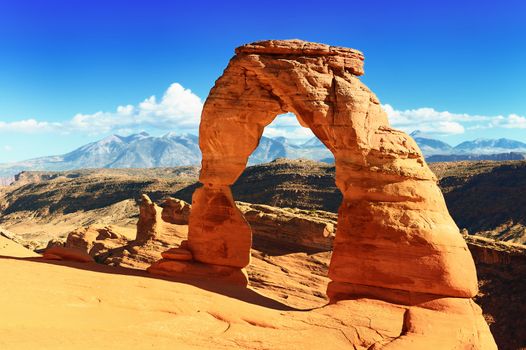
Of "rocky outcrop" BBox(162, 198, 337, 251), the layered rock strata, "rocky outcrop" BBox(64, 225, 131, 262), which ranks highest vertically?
the layered rock strata

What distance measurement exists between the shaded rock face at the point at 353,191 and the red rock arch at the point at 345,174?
32 mm

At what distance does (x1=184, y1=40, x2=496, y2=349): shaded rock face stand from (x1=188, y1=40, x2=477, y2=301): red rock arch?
1.3 inches

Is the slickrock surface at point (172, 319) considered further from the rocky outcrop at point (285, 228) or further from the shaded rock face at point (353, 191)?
the rocky outcrop at point (285, 228)

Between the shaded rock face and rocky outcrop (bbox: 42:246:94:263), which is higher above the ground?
the shaded rock face

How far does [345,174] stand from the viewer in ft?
48.4

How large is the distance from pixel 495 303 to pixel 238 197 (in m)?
43.0

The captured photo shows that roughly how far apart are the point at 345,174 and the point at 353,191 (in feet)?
2.01

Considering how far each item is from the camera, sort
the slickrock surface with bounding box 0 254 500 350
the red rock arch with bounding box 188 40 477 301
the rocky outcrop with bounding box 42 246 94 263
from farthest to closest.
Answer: the rocky outcrop with bounding box 42 246 94 263 → the red rock arch with bounding box 188 40 477 301 → the slickrock surface with bounding box 0 254 500 350

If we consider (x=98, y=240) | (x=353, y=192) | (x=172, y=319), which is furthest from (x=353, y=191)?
(x=98, y=240)

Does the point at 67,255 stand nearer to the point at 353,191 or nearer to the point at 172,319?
the point at 172,319

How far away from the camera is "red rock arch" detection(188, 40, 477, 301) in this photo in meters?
13.2

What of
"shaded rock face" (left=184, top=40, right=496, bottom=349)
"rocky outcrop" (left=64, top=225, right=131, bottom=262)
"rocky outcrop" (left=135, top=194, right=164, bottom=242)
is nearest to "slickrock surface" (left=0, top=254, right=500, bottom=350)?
"shaded rock face" (left=184, top=40, right=496, bottom=349)

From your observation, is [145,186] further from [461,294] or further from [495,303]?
[461,294]

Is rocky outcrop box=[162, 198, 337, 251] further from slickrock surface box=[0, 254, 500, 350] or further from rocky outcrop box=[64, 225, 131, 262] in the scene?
slickrock surface box=[0, 254, 500, 350]
